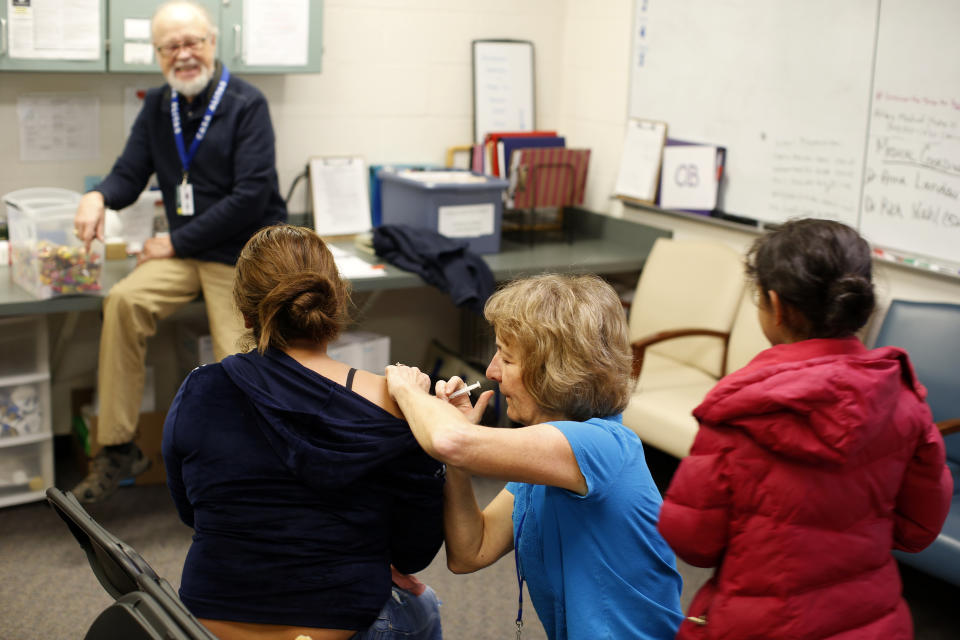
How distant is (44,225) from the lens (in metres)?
3.10

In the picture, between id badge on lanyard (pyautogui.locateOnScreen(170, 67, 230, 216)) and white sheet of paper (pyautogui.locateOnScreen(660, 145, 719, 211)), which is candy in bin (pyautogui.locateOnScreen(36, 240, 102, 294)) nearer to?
id badge on lanyard (pyautogui.locateOnScreen(170, 67, 230, 216))

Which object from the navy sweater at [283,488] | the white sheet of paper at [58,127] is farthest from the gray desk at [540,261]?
the navy sweater at [283,488]

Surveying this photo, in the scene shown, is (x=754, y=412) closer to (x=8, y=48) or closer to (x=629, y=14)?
(x=8, y=48)

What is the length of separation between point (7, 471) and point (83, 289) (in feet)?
2.58

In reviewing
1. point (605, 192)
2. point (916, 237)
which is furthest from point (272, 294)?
point (605, 192)

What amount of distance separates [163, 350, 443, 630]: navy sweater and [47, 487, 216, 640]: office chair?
0.16 m

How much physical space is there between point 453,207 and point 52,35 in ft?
5.16

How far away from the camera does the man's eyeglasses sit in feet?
10.6

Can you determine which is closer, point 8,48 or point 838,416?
point 838,416

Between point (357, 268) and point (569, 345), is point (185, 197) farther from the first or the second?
point (569, 345)

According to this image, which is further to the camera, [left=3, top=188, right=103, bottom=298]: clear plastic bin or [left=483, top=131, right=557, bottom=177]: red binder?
[left=483, top=131, right=557, bottom=177]: red binder

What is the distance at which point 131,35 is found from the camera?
336 cm

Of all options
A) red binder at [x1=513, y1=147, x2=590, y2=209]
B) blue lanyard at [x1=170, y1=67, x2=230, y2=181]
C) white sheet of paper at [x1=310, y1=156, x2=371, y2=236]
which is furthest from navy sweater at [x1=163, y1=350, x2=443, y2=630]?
red binder at [x1=513, y1=147, x2=590, y2=209]

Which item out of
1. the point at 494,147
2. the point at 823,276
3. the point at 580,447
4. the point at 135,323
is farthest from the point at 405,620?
the point at 494,147
